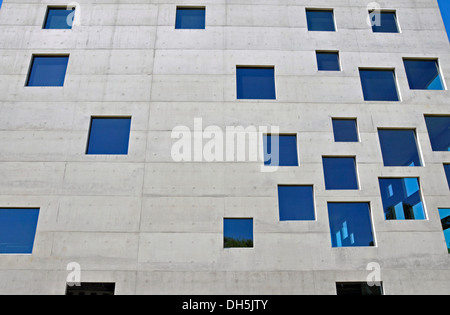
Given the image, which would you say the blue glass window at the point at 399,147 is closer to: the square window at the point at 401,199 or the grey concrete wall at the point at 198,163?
the grey concrete wall at the point at 198,163

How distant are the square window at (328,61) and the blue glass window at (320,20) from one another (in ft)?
4.80

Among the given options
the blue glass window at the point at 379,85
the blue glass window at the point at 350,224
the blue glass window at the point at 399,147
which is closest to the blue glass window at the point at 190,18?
the blue glass window at the point at 379,85

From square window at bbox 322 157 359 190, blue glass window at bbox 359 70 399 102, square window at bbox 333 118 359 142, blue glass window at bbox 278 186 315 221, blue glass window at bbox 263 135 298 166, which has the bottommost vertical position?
blue glass window at bbox 278 186 315 221

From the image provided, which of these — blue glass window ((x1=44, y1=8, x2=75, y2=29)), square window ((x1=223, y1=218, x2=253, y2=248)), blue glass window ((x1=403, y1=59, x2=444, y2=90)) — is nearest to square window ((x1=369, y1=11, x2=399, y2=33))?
blue glass window ((x1=403, y1=59, x2=444, y2=90))

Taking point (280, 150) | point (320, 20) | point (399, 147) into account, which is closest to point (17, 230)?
point (280, 150)

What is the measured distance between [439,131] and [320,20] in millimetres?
7718

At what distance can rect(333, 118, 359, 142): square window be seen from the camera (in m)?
14.6

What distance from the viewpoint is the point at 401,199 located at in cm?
1369

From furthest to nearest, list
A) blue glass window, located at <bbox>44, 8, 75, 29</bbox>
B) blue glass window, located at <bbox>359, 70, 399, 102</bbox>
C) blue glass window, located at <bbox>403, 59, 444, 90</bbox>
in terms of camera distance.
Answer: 1. blue glass window, located at <bbox>44, 8, 75, 29</bbox>
2. blue glass window, located at <bbox>403, 59, 444, 90</bbox>
3. blue glass window, located at <bbox>359, 70, 399, 102</bbox>

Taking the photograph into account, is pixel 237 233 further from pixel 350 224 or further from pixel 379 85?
pixel 379 85

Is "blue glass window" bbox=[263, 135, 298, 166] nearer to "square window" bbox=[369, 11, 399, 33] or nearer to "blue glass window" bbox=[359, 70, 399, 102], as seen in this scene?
"blue glass window" bbox=[359, 70, 399, 102]

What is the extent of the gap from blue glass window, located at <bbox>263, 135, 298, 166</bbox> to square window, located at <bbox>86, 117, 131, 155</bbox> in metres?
5.97

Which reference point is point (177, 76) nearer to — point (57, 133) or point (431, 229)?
point (57, 133)
